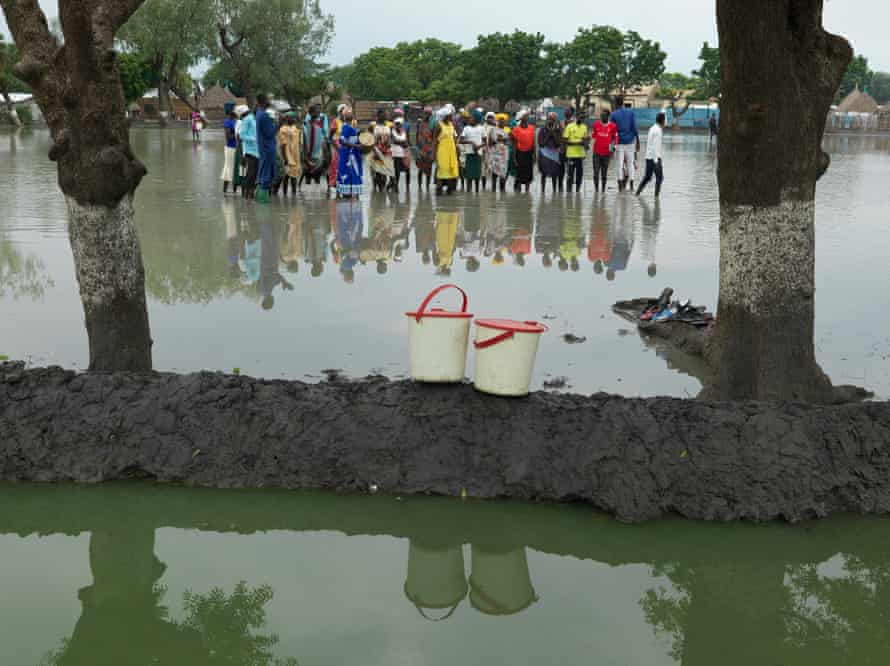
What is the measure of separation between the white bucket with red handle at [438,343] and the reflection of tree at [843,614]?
1861mm

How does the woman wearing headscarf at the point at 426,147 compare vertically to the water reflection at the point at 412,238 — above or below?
above

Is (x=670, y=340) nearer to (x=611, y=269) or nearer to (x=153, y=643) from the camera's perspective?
(x=611, y=269)

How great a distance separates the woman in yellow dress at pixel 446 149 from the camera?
1652cm

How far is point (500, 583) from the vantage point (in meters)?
3.90

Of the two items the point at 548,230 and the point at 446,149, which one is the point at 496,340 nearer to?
the point at 548,230

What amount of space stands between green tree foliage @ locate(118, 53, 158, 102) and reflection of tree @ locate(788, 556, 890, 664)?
50.9m

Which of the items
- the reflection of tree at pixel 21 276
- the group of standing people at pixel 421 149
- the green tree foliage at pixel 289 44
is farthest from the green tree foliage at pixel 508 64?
the reflection of tree at pixel 21 276

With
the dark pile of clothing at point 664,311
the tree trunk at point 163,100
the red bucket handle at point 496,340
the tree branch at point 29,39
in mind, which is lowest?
the dark pile of clothing at point 664,311

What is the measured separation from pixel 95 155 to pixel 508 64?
2850 inches

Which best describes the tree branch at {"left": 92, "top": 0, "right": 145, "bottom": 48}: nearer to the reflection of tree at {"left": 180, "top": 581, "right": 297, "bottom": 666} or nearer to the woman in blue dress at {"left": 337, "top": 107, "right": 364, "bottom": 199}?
the reflection of tree at {"left": 180, "top": 581, "right": 297, "bottom": 666}

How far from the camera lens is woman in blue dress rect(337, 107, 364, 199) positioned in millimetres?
15172

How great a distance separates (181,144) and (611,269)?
2815cm

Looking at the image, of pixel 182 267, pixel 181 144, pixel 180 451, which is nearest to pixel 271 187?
pixel 182 267

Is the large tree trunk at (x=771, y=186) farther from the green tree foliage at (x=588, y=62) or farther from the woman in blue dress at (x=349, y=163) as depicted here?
the green tree foliage at (x=588, y=62)
